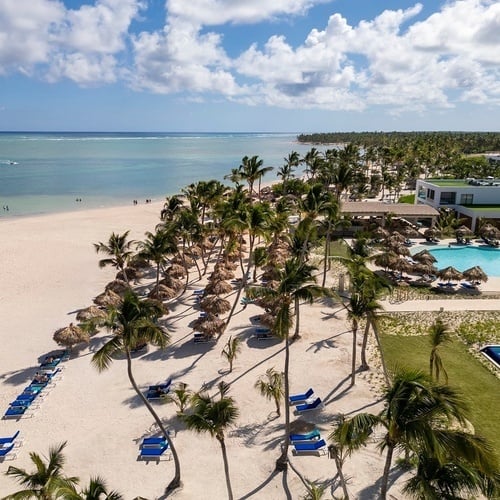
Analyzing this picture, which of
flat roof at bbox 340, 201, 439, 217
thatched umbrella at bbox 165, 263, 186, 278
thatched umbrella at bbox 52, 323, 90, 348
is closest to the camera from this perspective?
thatched umbrella at bbox 52, 323, 90, 348

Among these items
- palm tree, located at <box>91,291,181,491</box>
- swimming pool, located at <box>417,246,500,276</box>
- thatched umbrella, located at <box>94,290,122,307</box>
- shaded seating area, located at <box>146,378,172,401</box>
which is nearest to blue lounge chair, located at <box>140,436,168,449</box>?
shaded seating area, located at <box>146,378,172,401</box>

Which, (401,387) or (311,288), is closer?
(401,387)

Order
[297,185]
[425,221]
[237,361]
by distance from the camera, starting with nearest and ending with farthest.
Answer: [237,361] → [425,221] → [297,185]

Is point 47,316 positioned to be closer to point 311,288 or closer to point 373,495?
point 311,288

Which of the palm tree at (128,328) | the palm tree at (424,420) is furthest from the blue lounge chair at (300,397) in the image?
the palm tree at (424,420)

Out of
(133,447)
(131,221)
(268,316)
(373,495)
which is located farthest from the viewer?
(131,221)

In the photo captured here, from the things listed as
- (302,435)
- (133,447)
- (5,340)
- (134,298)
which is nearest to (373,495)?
(302,435)

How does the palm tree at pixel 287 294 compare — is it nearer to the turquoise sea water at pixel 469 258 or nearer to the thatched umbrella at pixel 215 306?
the thatched umbrella at pixel 215 306

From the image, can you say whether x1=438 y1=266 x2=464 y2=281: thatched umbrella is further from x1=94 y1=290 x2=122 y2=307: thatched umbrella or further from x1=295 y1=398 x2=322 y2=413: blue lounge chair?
x1=94 y1=290 x2=122 y2=307: thatched umbrella
